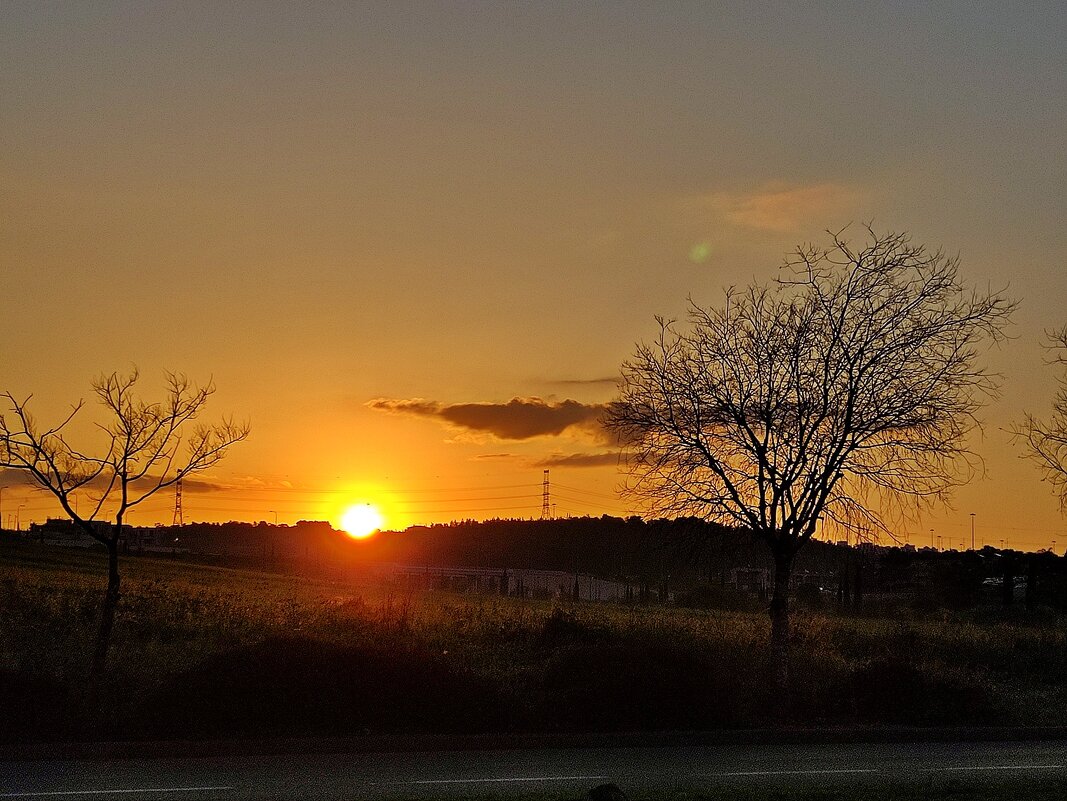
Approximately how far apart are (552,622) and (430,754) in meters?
7.87

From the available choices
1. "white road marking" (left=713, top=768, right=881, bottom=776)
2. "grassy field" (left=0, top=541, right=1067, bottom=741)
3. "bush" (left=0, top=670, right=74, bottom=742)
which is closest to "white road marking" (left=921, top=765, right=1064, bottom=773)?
"white road marking" (left=713, top=768, right=881, bottom=776)

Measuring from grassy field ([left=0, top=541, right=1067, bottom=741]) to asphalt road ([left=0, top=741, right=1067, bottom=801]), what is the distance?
1.13 m

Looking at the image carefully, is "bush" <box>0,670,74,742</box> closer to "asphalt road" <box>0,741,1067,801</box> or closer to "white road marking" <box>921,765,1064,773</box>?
"asphalt road" <box>0,741,1067,801</box>

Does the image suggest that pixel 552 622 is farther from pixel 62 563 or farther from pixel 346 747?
pixel 62 563

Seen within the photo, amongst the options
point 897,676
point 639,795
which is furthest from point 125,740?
point 897,676

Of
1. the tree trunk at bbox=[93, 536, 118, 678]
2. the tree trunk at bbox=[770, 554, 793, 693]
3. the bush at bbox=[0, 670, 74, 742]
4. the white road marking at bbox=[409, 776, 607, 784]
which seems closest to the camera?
the white road marking at bbox=[409, 776, 607, 784]

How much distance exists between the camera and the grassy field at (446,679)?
54.5 ft

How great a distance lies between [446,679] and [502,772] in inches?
143

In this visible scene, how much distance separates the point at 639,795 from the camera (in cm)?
1182

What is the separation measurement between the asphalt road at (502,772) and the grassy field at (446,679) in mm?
1126

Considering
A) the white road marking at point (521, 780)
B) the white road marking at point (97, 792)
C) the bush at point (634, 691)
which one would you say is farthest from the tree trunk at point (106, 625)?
the bush at point (634, 691)

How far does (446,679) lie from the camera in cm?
1820

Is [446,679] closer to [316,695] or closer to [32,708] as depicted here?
[316,695]

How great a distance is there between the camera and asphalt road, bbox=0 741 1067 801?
1284 centimetres
